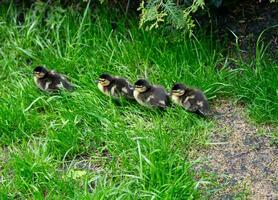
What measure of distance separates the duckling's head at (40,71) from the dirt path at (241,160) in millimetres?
1410

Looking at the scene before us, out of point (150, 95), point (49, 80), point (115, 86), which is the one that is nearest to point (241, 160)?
point (150, 95)

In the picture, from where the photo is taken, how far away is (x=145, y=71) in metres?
5.51

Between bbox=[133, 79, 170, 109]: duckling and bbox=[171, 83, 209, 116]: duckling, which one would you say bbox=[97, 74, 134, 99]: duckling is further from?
bbox=[171, 83, 209, 116]: duckling

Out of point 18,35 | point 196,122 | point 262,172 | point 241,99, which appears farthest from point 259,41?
point 18,35

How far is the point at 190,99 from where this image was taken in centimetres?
488

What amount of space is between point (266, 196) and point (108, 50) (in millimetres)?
2106

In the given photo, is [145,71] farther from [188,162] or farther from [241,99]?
[188,162]

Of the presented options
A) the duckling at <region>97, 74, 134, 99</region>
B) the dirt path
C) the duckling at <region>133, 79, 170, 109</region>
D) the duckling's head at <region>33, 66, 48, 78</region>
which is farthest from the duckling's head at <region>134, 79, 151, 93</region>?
the duckling's head at <region>33, 66, 48, 78</region>

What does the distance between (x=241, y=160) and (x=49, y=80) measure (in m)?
1.66

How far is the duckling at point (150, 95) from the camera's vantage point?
195 inches

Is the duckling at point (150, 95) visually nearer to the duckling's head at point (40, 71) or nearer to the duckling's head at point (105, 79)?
the duckling's head at point (105, 79)

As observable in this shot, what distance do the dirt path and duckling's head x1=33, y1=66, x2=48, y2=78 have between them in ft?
4.63

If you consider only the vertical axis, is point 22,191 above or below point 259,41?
below

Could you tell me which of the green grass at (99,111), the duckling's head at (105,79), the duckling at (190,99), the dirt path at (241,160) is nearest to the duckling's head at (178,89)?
the duckling at (190,99)
